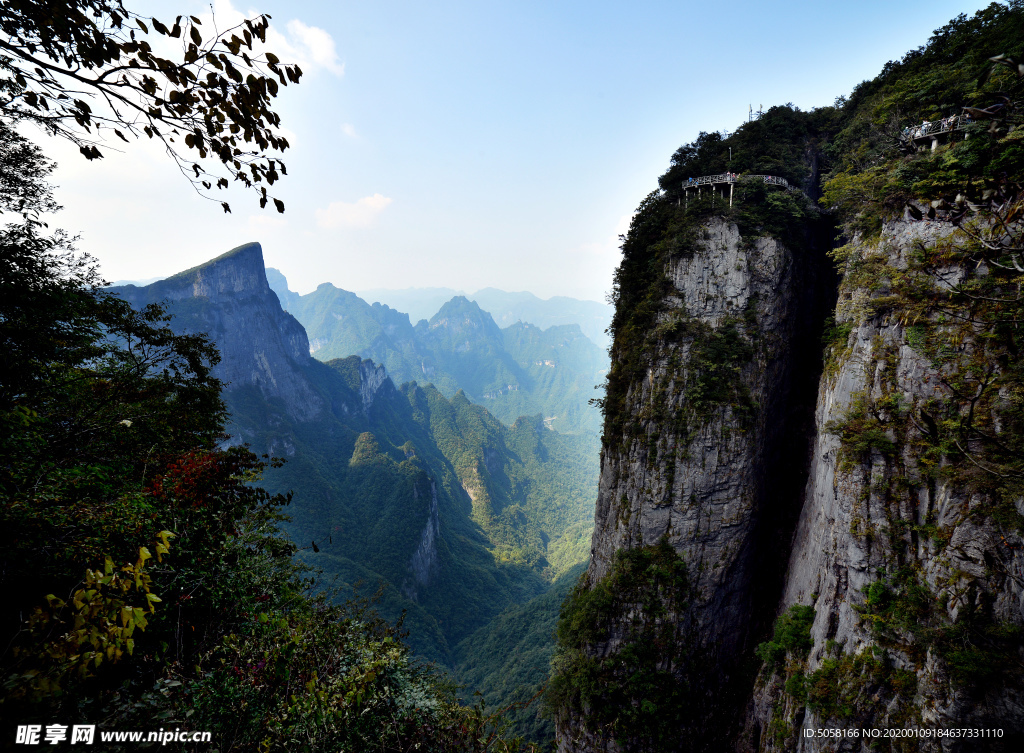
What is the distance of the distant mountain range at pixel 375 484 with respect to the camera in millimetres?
74250

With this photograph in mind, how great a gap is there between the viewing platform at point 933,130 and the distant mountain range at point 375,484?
6701 cm

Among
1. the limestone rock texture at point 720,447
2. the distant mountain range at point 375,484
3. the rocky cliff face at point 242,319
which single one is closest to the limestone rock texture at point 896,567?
the limestone rock texture at point 720,447

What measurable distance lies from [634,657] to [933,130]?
23.8 m

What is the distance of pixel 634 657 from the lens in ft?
58.5

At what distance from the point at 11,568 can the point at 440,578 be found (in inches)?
3369

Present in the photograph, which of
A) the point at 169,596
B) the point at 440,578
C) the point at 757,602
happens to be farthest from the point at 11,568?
the point at 440,578

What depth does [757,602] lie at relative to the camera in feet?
63.5

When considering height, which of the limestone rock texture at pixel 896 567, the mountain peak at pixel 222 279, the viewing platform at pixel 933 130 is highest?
the mountain peak at pixel 222 279

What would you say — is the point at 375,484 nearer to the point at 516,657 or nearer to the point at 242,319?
the point at 242,319

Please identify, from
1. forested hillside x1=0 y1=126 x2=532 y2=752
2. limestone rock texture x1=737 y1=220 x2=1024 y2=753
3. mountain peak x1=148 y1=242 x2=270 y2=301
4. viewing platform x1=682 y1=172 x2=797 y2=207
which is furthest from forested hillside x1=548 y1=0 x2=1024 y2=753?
mountain peak x1=148 y1=242 x2=270 y2=301

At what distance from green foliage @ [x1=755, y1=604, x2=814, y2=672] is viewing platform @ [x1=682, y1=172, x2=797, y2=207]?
19094mm

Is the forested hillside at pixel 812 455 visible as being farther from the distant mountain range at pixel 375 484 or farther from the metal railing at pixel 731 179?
the distant mountain range at pixel 375 484

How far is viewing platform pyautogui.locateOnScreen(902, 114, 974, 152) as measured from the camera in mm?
12570

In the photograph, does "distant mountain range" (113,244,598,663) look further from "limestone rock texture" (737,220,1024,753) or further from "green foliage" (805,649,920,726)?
"limestone rock texture" (737,220,1024,753)
